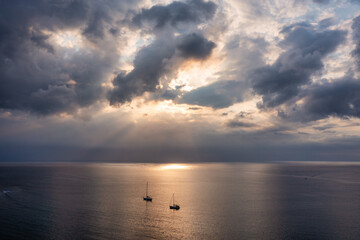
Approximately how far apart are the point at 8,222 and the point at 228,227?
2659 inches

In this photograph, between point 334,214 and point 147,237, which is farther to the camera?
point 334,214

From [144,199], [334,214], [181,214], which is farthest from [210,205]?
[334,214]

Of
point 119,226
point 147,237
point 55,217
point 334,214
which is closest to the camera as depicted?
point 147,237

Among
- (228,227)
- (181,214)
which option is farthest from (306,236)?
(181,214)

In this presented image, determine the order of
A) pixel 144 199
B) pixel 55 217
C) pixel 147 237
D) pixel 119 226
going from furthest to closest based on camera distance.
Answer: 1. pixel 144 199
2. pixel 55 217
3. pixel 119 226
4. pixel 147 237

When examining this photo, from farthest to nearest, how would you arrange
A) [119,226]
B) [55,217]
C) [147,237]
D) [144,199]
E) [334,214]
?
[144,199] → [334,214] → [55,217] → [119,226] → [147,237]

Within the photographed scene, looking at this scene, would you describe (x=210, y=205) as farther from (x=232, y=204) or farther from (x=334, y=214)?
(x=334, y=214)

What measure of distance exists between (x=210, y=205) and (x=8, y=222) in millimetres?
75131

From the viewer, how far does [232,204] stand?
112688 millimetres

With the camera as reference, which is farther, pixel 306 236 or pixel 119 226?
pixel 119 226

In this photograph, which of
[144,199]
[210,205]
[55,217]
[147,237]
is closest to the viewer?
[147,237]

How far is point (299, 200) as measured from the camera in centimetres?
12494

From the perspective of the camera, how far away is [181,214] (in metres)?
94.5

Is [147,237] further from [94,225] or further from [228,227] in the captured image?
[228,227]
